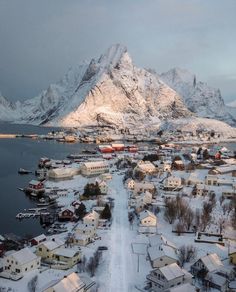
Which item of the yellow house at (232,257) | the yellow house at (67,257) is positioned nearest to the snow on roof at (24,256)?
the yellow house at (67,257)

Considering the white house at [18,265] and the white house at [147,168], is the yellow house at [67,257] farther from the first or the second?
the white house at [147,168]

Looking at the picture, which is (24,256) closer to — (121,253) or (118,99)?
(121,253)

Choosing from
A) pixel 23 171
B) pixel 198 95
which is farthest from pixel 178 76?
pixel 23 171

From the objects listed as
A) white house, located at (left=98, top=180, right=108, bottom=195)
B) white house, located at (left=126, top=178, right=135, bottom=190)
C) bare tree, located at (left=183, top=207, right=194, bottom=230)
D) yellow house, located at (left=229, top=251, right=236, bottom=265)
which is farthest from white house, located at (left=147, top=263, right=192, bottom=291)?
white house, located at (left=126, top=178, right=135, bottom=190)

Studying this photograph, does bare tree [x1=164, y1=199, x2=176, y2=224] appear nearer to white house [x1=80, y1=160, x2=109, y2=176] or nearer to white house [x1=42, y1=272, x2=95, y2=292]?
white house [x1=42, y1=272, x2=95, y2=292]

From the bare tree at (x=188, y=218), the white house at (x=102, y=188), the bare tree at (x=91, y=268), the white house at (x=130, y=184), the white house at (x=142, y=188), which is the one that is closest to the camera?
the bare tree at (x=91, y=268)
